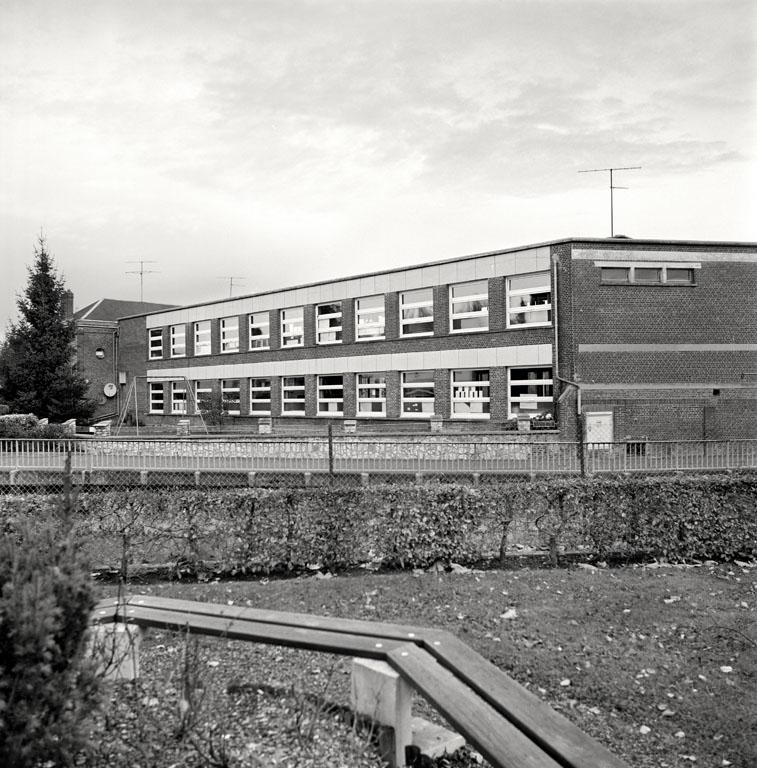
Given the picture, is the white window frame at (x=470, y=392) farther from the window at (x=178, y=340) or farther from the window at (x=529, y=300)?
the window at (x=178, y=340)

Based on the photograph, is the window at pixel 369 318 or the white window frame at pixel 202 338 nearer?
the window at pixel 369 318

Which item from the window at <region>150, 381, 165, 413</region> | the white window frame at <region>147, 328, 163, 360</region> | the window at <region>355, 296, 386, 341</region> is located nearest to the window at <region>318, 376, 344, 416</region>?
the window at <region>355, 296, 386, 341</region>

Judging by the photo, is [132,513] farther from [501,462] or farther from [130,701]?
[501,462]

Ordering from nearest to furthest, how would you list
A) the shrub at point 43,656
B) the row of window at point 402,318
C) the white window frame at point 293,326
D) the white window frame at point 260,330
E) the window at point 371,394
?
1. the shrub at point 43,656
2. the row of window at point 402,318
3. the window at point 371,394
4. the white window frame at point 293,326
5. the white window frame at point 260,330

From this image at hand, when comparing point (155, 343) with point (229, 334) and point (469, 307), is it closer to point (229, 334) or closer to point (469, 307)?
point (229, 334)

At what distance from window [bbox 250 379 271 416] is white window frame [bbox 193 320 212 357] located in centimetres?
492

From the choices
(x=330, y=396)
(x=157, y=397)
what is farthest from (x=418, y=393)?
(x=157, y=397)

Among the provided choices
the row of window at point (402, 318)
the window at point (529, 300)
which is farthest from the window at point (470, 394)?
the window at point (529, 300)

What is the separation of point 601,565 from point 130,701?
601 centimetres

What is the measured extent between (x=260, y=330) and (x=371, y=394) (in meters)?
9.42

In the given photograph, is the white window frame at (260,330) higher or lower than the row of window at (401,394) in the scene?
higher

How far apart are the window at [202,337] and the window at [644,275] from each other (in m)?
24.8

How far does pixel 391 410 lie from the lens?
96.1ft

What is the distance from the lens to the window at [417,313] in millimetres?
28281
